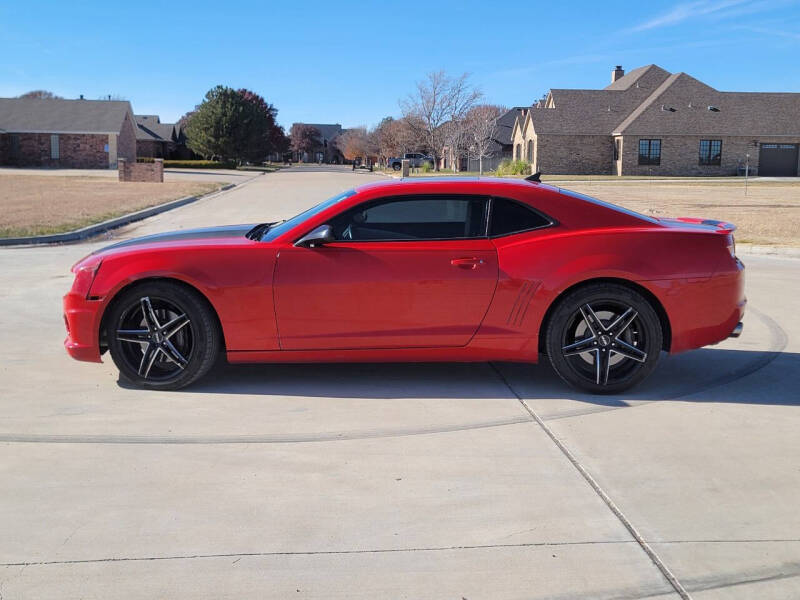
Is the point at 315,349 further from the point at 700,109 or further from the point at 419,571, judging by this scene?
the point at 700,109

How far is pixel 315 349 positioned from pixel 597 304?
1.94m

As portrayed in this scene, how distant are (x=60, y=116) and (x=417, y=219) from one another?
72.3 m

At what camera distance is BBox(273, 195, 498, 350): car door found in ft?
17.9

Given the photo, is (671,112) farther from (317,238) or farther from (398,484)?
(398,484)

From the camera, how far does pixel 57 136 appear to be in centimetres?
6925

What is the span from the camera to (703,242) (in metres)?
5.64

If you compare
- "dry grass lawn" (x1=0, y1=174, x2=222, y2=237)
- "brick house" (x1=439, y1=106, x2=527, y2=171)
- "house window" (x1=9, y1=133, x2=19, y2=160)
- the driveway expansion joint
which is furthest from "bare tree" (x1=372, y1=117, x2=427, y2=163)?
the driveway expansion joint

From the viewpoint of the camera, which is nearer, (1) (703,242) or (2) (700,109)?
(1) (703,242)

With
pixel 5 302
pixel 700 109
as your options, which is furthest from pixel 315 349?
pixel 700 109

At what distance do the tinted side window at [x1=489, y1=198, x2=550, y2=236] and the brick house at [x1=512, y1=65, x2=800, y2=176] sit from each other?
180ft

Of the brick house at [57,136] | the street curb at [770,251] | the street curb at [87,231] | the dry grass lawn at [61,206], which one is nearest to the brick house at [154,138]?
the brick house at [57,136]

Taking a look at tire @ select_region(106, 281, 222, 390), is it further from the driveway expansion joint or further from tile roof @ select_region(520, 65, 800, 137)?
tile roof @ select_region(520, 65, 800, 137)

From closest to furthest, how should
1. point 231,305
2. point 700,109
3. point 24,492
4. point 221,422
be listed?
point 24,492, point 221,422, point 231,305, point 700,109

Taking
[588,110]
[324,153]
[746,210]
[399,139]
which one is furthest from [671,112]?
[324,153]
